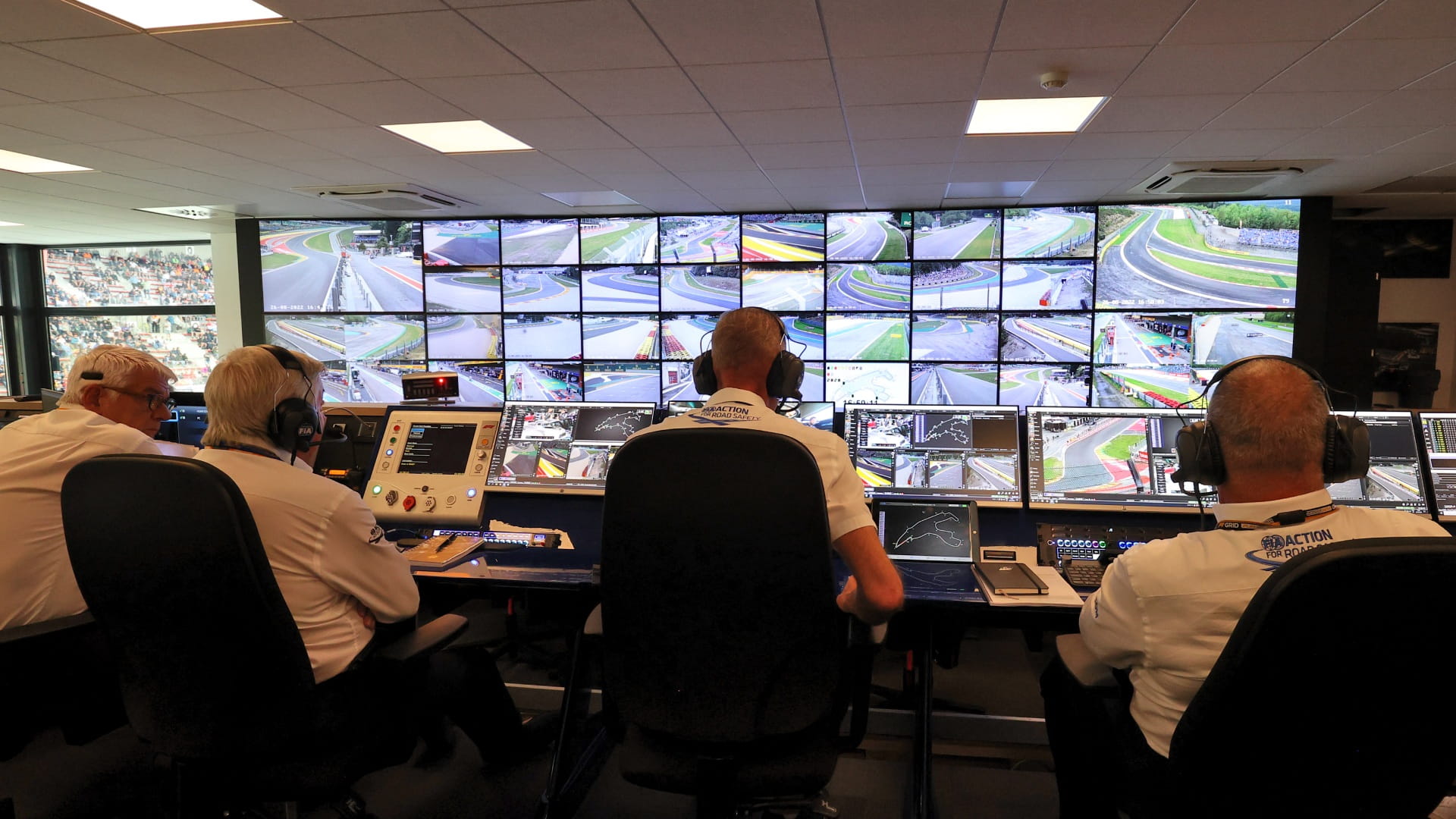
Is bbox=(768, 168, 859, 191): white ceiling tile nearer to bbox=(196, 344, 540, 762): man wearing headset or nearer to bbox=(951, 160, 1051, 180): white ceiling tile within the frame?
bbox=(951, 160, 1051, 180): white ceiling tile

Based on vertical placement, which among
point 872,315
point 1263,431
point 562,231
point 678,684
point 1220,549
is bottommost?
point 678,684

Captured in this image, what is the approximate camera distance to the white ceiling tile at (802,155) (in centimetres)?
393

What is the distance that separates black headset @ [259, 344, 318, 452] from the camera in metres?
1.56

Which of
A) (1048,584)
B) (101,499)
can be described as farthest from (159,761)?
(1048,584)

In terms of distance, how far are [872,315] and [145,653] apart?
5.12 meters

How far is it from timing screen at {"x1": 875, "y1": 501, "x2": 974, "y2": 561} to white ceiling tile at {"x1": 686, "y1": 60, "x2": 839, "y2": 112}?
5.39 feet

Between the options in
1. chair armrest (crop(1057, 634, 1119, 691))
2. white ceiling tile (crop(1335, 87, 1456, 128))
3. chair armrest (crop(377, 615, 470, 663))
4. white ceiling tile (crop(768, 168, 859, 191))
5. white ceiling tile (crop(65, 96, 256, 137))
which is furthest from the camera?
white ceiling tile (crop(768, 168, 859, 191))

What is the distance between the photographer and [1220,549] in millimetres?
1174

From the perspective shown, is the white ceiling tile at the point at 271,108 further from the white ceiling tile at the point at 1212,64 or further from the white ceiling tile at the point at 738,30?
the white ceiling tile at the point at 1212,64

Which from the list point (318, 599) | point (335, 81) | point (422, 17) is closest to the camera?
point (318, 599)

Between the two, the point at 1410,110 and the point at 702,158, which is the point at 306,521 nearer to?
the point at 702,158

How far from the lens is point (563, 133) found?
12.1 feet

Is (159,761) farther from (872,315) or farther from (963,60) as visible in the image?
(872,315)

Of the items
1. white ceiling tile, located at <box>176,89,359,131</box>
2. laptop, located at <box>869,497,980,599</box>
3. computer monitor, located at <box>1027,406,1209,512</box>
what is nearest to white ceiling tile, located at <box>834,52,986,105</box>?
computer monitor, located at <box>1027,406,1209,512</box>
